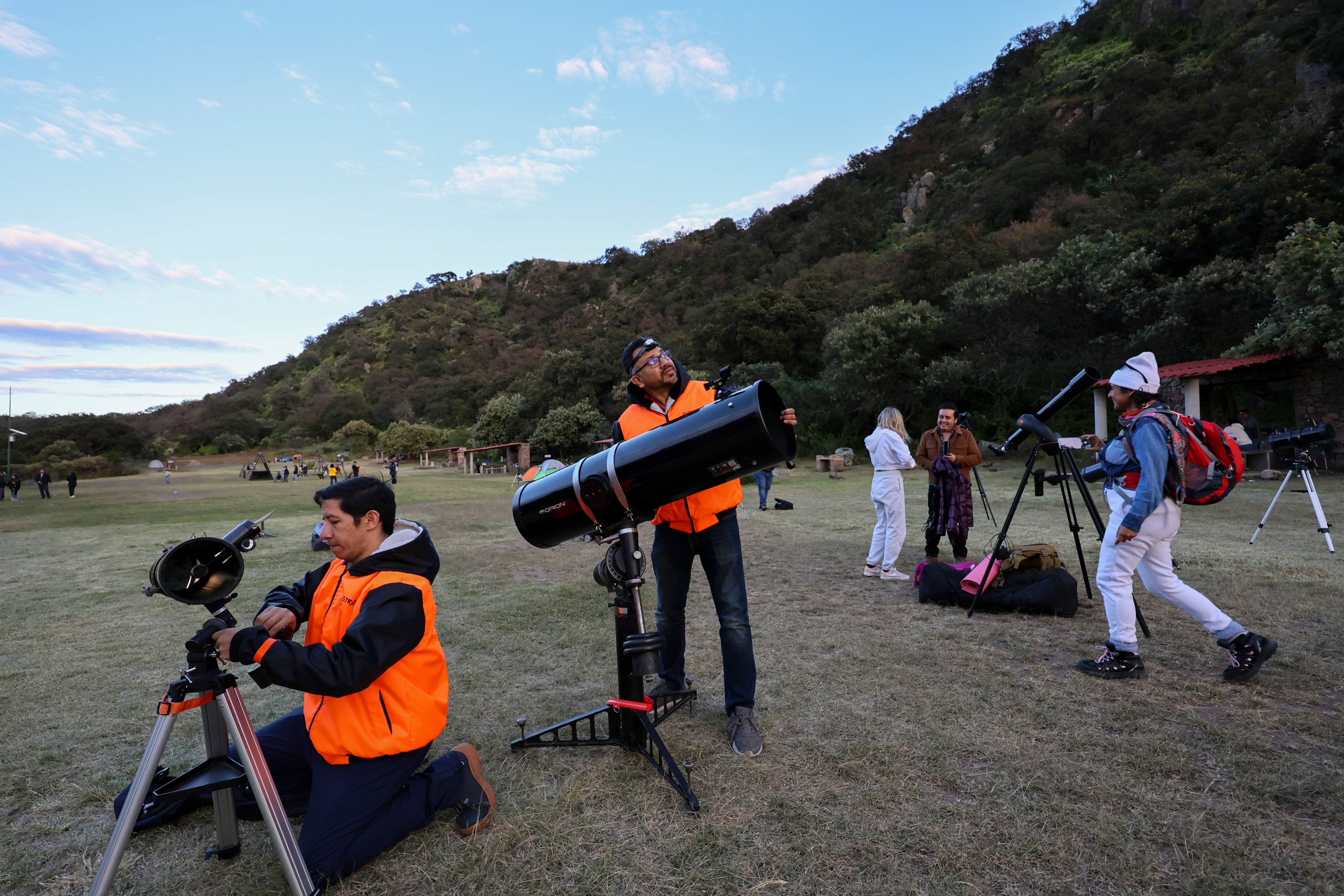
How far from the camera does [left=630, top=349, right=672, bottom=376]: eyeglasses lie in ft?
10.1

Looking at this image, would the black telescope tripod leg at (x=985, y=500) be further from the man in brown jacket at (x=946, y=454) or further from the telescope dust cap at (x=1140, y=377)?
the telescope dust cap at (x=1140, y=377)

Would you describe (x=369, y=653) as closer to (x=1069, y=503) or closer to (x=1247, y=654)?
(x=1247, y=654)

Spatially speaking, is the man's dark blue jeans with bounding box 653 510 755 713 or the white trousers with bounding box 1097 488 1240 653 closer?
the man's dark blue jeans with bounding box 653 510 755 713

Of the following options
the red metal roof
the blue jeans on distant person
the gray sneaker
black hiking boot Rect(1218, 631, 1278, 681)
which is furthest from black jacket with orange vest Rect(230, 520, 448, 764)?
the red metal roof

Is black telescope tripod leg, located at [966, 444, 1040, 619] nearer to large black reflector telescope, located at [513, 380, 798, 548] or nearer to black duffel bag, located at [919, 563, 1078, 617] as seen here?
black duffel bag, located at [919, 563, 1078, 617]

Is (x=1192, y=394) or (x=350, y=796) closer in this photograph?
(x=350, y=796)

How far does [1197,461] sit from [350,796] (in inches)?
182

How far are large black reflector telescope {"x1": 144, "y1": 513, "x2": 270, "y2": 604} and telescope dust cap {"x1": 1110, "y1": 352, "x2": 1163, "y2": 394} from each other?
444cm

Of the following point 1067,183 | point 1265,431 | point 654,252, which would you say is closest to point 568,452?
point 1265,431

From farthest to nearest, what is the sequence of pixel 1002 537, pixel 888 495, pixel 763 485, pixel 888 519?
pixel 763 485
pixel 888 519
pixel 888 495
pixel 1002 537

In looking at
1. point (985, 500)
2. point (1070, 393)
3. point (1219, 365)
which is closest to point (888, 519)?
point (985, 500)

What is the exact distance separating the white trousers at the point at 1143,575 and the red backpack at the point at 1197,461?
0.41 ft

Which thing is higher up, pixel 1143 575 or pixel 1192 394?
pixel 1192 394

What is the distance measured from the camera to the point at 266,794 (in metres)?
2.07
